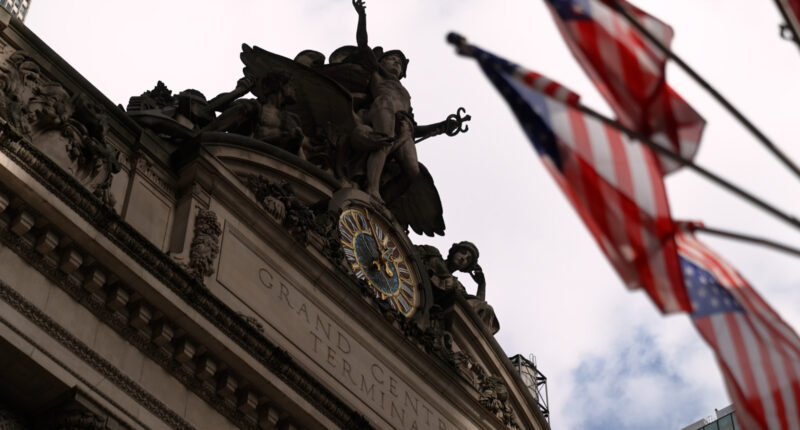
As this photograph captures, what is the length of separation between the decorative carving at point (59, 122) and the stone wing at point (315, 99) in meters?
7.07

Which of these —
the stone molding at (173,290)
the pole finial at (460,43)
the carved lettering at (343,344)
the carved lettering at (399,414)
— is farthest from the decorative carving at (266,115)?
the pole finial at (460,43)

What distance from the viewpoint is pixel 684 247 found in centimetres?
1289

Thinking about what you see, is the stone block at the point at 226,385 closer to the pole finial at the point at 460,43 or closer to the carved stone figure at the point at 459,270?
the carved stone figure at the point at 459,270

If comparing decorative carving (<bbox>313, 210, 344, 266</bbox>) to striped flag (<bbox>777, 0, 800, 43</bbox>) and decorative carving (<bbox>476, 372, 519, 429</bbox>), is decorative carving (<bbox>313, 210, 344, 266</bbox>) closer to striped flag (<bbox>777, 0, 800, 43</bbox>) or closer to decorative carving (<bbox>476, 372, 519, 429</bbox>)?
decorative carving (<bbox>476, 372, 519, 429</bbox>)

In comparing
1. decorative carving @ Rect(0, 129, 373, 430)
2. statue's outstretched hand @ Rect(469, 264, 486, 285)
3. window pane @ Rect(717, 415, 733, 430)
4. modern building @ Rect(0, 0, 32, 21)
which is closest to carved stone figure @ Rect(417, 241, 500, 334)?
statue's outstretched hand @ Rect(469, 264, 486, 285)

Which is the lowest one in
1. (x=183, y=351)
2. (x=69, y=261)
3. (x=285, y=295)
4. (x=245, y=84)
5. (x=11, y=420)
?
(x=11, y=420)

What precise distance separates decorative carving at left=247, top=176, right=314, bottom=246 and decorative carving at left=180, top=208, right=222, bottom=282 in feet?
4.40

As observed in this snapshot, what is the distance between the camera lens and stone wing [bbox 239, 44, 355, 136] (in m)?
28.6

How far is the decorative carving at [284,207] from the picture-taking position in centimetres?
2453

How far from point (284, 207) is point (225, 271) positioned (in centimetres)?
217

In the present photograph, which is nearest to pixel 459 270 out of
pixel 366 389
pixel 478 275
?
pixel 478 275

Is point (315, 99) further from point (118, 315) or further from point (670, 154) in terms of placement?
point (670, 154)

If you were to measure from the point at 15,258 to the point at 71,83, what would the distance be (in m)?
3.87

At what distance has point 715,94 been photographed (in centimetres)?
1233
